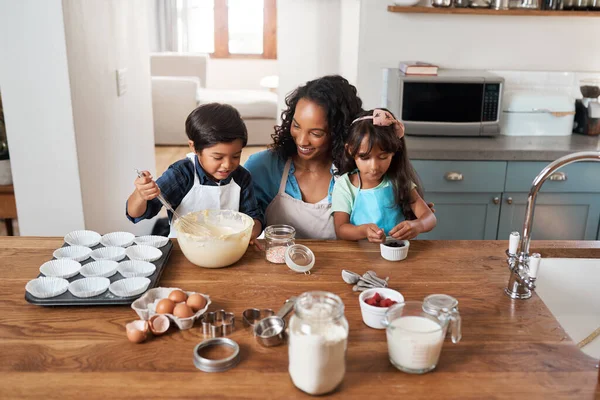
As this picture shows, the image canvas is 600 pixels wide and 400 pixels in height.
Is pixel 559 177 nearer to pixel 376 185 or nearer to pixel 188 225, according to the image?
pixel 376 185

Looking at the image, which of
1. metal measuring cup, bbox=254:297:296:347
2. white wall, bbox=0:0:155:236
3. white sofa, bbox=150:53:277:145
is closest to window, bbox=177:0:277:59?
white sofa, bbox=150:53:277:145

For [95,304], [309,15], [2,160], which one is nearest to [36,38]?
[2,160]

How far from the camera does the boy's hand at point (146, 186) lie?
1.51 m

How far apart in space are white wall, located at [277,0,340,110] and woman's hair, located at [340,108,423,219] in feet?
8.66

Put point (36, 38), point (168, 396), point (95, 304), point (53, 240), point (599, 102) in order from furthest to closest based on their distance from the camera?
point (599, 102) → point (36, 38) → point (53, 240) → point (95, 304) → point (168, 396)

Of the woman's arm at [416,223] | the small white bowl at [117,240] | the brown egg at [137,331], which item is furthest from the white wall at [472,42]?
the brown egg at [137,331]

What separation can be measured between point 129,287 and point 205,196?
1.79 ft

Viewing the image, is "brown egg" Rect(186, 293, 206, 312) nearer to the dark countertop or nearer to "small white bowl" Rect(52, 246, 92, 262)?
"small white bowl" Rect(52, 246, 92, 262)

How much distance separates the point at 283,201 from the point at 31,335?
99 centimetres

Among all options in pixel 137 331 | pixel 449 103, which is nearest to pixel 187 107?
pixel 449 103

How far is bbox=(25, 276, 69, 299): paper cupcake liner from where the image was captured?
51.0 inches

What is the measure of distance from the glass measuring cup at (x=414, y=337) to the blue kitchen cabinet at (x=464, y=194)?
1673 millimetres

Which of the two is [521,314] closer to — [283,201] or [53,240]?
[283,201]

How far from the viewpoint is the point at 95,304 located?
1289 millimetres
